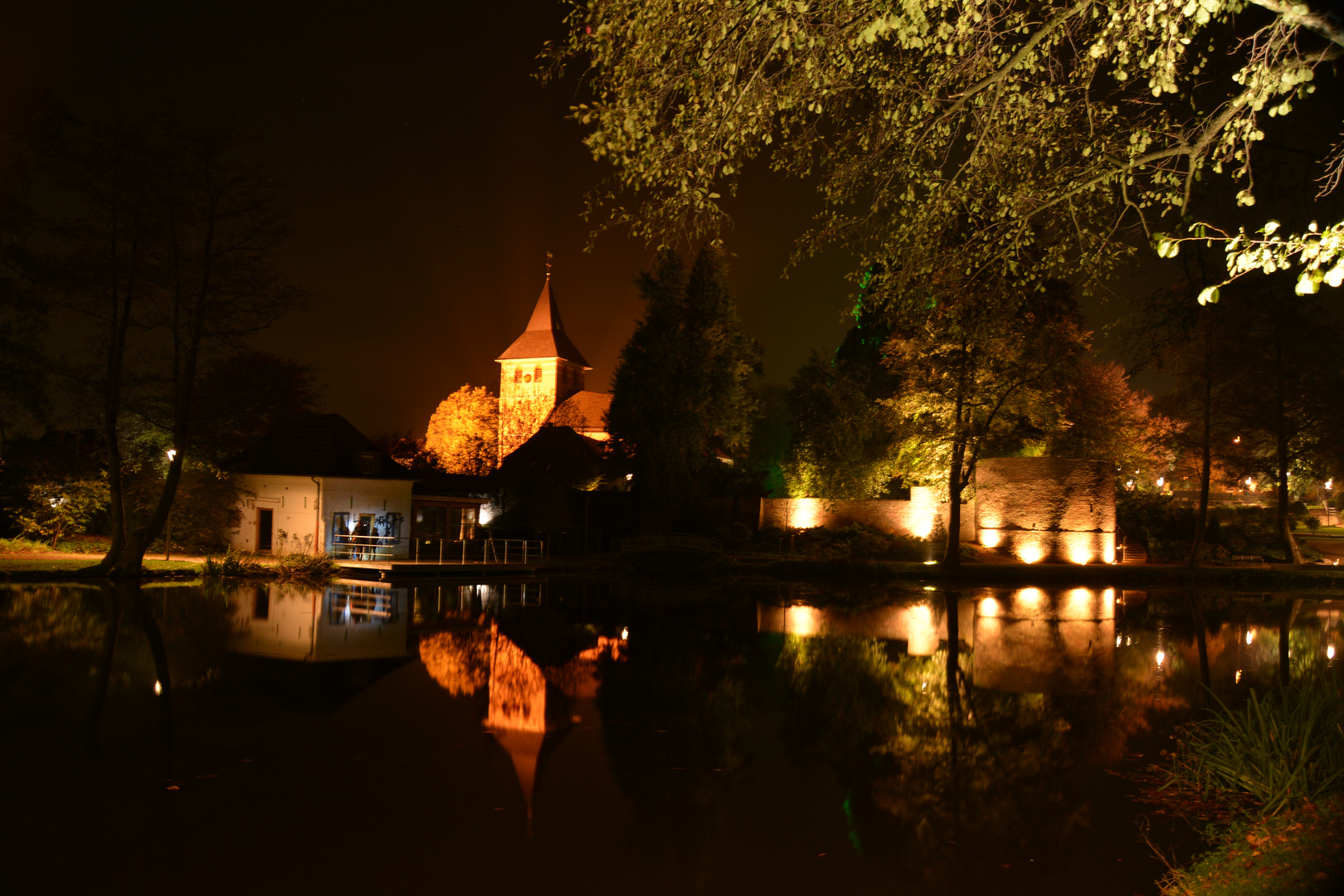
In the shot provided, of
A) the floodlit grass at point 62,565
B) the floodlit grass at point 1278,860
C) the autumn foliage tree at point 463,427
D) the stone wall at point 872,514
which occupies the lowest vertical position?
the floodlit grass at point 62,565

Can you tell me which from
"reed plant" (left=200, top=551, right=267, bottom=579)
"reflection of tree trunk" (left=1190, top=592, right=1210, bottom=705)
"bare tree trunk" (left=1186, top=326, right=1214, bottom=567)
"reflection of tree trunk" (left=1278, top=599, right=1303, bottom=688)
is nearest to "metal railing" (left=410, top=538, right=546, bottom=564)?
"reed plant" (left=200, top=551, right=267, bottom=579)

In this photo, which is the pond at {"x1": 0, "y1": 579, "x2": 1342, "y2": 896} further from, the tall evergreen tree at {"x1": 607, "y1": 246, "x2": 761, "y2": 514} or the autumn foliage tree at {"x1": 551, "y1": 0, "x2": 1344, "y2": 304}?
the tall evergreen tree at {"x1": 607, "y1": 246, "x2": 761, "y2": 514}

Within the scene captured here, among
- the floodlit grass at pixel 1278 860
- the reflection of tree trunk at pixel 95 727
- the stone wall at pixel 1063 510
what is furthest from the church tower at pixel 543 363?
the floodlit grass at pixel 1278 860

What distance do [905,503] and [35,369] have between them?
2814 cm

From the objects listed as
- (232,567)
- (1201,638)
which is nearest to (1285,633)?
(1201,638)

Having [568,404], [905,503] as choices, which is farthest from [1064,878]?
[568,404]

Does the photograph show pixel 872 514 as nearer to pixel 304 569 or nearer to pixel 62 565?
pixel 304 569

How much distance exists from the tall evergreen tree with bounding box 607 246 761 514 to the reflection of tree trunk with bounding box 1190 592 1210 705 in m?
18.3

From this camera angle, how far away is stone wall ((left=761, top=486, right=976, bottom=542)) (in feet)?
113

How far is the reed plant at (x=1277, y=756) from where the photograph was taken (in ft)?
18.4

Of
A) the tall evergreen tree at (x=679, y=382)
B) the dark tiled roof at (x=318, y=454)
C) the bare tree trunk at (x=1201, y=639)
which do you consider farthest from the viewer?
the tall evergreen tree at (x=679, y=382)

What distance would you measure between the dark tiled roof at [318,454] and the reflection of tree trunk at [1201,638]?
2329 cm

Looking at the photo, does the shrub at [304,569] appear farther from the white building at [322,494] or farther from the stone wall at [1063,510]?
the stone wall at [1063,510]

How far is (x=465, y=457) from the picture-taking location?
52.8 metres
